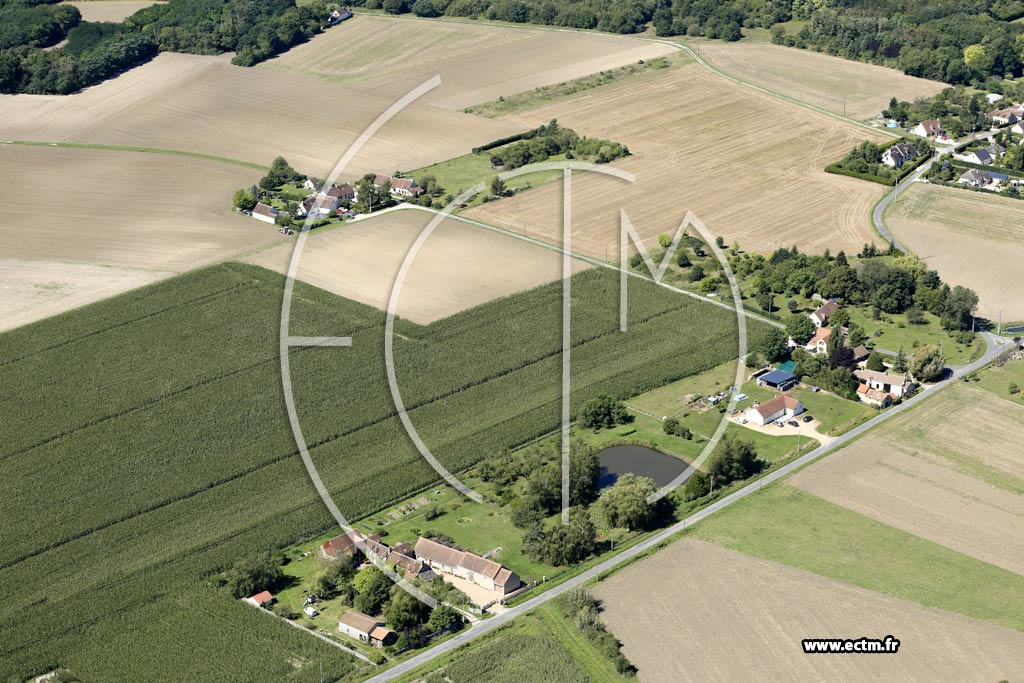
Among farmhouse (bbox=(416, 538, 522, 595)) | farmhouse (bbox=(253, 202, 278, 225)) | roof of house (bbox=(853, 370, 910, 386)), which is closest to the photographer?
farmhouse (bbox=(416, 538, 522, 595))

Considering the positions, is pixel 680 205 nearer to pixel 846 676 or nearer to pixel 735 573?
pixel 735 573

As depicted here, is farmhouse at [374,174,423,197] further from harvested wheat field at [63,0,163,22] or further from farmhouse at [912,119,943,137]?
harvested wheat field at [63,0,163,22]

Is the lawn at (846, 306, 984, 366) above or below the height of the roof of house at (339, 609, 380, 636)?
above

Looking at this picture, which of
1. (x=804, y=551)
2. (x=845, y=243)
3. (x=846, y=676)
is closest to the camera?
(x=846, y=676)

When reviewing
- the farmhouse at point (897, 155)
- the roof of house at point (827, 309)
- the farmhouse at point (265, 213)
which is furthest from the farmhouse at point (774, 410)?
the farmhouse at point (897, 155)

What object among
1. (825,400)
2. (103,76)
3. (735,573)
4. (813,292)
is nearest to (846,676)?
(735,573)

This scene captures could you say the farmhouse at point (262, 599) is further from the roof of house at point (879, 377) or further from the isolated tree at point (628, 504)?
the roof of house at point (879, 377)

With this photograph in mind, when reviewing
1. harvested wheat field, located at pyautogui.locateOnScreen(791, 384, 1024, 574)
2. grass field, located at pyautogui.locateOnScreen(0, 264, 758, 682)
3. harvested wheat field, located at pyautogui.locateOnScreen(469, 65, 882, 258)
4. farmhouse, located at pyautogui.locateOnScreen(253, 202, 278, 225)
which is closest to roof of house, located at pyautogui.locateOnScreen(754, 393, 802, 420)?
harvested wheat field, located at pyautogui.locateOnScreen(791, 384, 1024, 574)
